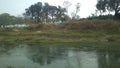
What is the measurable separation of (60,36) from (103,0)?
19.5 m

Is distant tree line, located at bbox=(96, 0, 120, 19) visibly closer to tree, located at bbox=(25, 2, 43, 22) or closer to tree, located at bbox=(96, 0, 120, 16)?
tree, located at bbox=(96, 0, 120, 16)

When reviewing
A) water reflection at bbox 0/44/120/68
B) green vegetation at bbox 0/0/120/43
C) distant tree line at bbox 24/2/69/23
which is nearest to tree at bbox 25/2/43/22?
distant tree line at bbox 24/2/69/23

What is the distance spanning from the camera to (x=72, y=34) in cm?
4916

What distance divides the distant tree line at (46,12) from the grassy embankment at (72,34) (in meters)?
23.0

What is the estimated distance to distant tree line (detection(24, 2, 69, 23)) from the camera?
83812 millimetres

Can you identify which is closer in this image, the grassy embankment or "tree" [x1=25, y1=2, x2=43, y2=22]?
the grassy embankment

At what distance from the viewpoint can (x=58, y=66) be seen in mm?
20172

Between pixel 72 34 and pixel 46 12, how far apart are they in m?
38.6

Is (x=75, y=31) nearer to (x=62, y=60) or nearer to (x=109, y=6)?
(x=109, y=6)

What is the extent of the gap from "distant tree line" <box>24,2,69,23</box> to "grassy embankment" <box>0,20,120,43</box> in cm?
2296

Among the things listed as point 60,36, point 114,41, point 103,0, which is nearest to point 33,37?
point 60,36

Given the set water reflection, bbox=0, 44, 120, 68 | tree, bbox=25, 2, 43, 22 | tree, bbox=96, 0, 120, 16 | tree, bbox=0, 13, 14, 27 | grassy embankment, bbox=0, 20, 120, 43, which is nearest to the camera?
water reflection, bbox=0, 44, 120, 68

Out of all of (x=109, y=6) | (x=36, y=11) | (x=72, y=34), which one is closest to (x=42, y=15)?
(x=36, y=11)

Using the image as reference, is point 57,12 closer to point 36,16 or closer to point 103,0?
point 36,16
